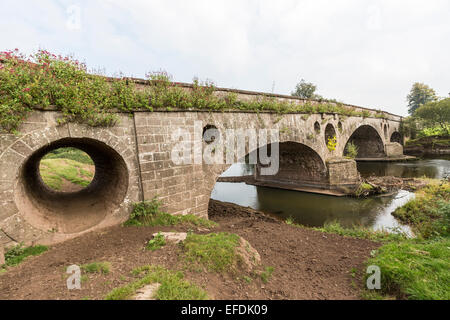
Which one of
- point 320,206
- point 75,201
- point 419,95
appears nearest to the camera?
point 75,201

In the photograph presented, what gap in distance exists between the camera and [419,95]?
60.0m

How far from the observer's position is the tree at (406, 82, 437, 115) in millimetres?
54231

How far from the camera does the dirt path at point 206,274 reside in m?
2.97

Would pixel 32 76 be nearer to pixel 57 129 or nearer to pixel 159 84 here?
pixel 57 129

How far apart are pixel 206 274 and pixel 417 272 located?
346cm

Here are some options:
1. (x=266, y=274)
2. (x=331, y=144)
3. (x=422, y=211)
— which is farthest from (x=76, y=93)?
(x=331, y=144)

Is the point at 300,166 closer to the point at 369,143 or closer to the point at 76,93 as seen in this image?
the point at 76,93

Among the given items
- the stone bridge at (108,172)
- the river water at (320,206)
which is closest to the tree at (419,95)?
the river water at (320,206)

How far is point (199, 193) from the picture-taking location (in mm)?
7000

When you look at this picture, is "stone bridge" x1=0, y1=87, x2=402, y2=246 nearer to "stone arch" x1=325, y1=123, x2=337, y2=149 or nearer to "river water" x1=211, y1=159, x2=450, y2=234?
"river water" x1=211, y1=159, x2=450, y2=234

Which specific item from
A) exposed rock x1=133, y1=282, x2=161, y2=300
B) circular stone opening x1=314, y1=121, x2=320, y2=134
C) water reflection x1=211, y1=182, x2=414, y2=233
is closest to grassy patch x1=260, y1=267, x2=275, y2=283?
exposed rock x1=133, y1=282, x2=161, y2=300

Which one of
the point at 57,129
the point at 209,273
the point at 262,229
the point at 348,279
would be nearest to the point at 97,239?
the point at 57,129

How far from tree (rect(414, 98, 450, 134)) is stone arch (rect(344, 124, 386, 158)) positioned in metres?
13.5

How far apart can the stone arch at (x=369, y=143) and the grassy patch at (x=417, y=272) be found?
26779mm
